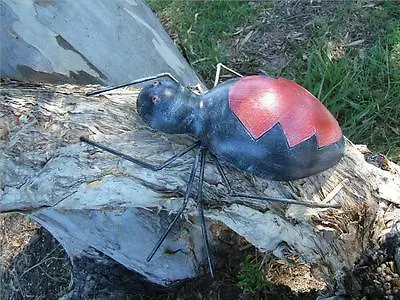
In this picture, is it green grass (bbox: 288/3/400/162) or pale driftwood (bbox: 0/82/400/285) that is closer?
pale driftwood (bbox: 0/82/400/285)

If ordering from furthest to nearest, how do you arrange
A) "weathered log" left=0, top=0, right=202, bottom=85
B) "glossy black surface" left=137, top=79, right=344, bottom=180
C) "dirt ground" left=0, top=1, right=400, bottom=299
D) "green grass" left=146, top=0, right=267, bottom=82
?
"green grass" left=146, top=0, right=267, bottom=82 < "weathered log" left=0, top=0, right=202, bottom=85 < "dirt ground" left=0, top=1, right=400, bottom=299 < "glossy black surface" left=137, top=79, right=344, bottom=180

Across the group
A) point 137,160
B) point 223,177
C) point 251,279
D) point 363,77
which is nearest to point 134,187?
point 137,160

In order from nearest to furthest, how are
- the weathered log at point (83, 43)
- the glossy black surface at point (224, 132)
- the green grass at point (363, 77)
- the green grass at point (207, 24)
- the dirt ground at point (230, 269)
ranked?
1. the glossy black surface at point (224, 132)
2. the dirt ground at point (230, 269)
3. the weathered log at point (83, 43)
4. the green grass at point (363, 77)
5. the green grass at point (207, 24)

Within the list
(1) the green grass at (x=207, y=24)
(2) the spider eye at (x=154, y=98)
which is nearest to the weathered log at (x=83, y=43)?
(1) the green grass at (x=207, y=24)

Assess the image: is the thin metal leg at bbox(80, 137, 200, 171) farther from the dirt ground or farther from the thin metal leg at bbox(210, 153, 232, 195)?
the dirt ground

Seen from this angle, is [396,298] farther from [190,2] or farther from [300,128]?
[190,2]

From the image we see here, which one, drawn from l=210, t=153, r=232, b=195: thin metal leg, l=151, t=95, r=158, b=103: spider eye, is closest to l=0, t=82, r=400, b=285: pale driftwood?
l=210, t=153, r=232, b=195: thin metal leg

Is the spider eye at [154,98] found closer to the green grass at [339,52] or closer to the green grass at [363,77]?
the green grass at [339,52]
